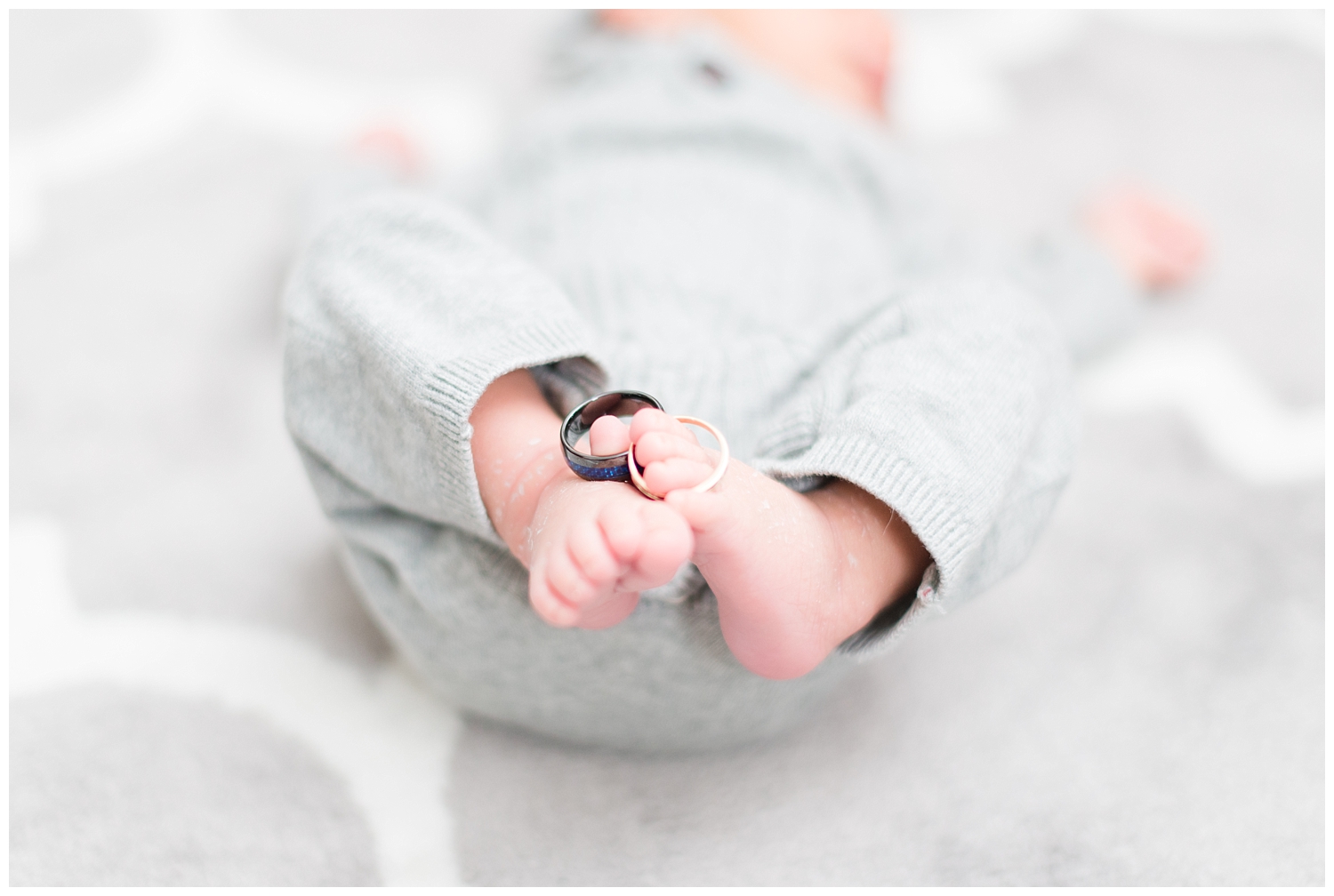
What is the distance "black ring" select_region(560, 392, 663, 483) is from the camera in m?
0.48

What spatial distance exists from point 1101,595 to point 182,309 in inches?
38.8

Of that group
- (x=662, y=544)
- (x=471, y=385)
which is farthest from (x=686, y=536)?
(x=471, y=385)

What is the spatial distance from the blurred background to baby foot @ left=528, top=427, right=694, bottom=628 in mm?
345

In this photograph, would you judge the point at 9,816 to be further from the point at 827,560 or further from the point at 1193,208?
the point at 1193,208

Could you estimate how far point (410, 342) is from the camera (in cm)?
57

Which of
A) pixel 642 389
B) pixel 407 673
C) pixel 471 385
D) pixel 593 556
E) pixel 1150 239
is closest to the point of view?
pixel 593 556

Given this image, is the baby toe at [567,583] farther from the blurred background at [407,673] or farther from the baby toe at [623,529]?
the blurred background at [407,673]

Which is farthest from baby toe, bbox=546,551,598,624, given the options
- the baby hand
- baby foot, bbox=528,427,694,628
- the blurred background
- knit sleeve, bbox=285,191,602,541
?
the baby hand

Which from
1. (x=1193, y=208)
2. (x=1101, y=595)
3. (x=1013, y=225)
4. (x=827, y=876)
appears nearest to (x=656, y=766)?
(x=827, y=876)

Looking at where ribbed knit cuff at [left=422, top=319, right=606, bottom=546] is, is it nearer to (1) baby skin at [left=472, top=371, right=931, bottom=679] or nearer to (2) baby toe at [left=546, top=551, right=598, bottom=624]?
(1) baby skin at [left=472, top=371, right=931, bottom=679]

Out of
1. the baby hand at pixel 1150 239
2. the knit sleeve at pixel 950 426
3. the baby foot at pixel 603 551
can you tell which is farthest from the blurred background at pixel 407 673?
the baby foot at pixel 603 551

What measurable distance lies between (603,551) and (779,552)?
0.34ft

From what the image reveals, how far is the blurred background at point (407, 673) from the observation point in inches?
27.8

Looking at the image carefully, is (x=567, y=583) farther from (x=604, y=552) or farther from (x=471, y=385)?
(x=471, y=385)
